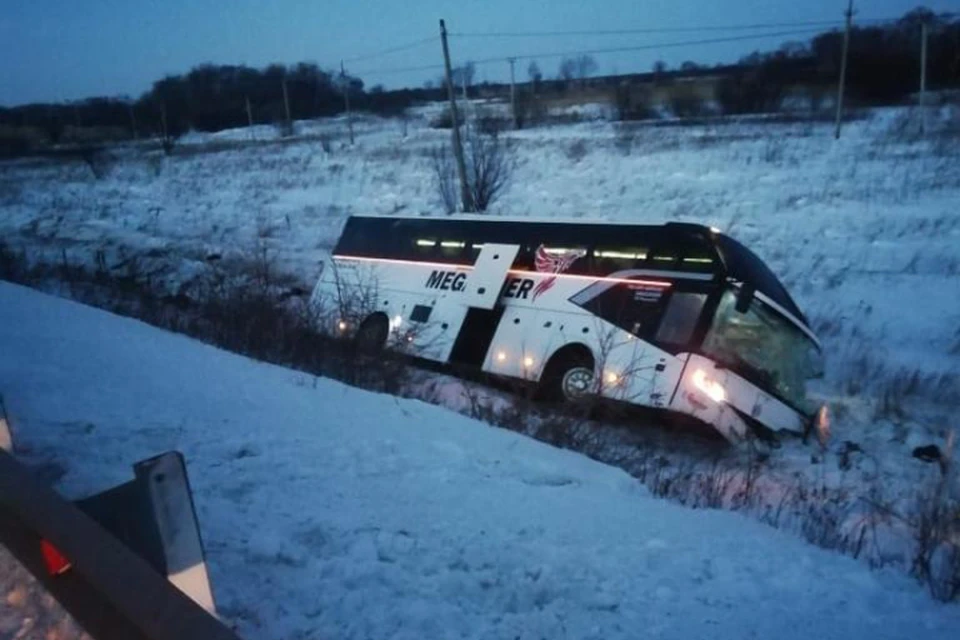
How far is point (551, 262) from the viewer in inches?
548

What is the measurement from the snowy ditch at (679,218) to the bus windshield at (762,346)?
2.54 ft

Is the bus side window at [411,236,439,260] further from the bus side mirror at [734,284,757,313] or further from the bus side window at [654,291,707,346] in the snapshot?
the bus side mirror at [734,284,757,313]

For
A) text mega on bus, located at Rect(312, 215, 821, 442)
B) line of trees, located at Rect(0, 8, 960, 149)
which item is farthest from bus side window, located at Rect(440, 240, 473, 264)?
line of trees, located at Rect(0, 8, 960, 149)

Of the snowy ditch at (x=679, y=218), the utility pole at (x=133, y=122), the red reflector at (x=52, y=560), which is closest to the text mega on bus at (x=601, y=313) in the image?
the snowy ditch at (x=679, y=218)

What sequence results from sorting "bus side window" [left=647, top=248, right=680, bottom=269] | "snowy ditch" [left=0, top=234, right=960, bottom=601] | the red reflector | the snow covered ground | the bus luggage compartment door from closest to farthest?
the red reflector
the snow covered ground
"snowy ditch" [left=0, top=234, right=960, bottom=601]
"bus side window" [left=647, top=248, right=680, bottom=269]
the bus luggage compartment door

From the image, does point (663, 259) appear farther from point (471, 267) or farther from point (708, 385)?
point (471, 267)

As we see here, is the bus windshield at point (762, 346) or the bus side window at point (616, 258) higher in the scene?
the bus side window at point (616, 258)

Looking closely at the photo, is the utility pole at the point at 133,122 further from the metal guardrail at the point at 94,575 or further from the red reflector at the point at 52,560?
the red reflector at the point at 52,560

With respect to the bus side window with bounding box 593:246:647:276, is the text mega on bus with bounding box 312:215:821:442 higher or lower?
lower

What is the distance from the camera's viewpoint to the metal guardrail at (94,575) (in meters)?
2.42

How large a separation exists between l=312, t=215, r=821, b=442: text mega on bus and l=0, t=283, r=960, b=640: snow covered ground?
4784 millimetres

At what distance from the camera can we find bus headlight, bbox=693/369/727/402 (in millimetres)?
11461

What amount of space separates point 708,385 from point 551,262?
11.2 ft

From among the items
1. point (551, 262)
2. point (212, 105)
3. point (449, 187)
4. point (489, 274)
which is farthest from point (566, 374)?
point (212, 105)
